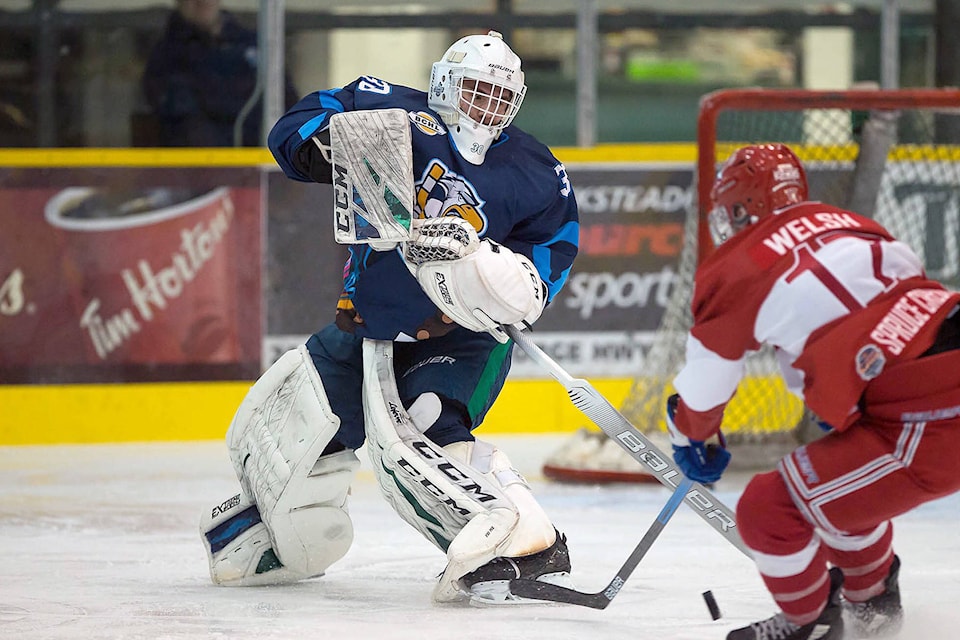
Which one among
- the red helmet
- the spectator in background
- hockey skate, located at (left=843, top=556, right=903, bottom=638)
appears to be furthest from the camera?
the spectator in background

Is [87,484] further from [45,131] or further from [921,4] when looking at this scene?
[921,4]

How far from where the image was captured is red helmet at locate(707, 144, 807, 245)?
2307 millimetres

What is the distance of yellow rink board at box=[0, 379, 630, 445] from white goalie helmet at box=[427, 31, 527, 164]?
2586mm

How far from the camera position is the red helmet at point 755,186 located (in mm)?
2307

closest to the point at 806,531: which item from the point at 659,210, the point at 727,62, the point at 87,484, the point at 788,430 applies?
the point at 788,430

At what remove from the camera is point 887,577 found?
2480 mm

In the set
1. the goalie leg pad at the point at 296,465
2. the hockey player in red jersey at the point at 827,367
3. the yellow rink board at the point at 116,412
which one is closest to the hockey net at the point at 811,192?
the yellow rink board at the point at 116,412

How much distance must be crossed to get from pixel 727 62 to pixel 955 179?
117cm

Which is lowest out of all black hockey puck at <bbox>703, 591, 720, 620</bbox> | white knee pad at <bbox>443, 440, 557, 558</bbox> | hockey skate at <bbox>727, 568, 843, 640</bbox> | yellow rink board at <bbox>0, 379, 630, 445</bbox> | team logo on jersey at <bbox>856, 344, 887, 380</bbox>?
yellow rink board at <bbox>0, 379, 630, 445</bbox>

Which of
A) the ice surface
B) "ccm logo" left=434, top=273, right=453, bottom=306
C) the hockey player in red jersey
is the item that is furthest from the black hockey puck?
"ccm logo" left=434, top=273, right=453, bottom=306

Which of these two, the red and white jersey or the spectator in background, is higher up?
the spectator in background

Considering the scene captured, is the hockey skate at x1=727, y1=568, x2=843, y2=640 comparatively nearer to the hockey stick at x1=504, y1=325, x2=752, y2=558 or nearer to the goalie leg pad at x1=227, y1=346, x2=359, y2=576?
the hockey stick at x1=504, y1=325, x2=752, y2=558

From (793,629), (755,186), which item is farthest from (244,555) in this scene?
(755,186)

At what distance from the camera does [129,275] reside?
202 inches
